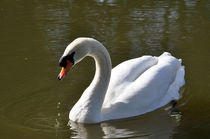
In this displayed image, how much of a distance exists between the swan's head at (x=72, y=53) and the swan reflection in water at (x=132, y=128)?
100cm

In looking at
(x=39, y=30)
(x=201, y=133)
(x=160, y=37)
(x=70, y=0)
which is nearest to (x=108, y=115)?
(x=201, y=133)

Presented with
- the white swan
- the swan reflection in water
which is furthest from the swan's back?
the swan reflection in water

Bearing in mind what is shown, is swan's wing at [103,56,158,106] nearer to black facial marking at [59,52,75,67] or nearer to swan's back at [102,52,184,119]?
swan's back at [102,52,184,119]

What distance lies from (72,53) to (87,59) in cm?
358

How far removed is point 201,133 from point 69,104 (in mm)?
2526

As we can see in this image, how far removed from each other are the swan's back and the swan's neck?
0.23 metres

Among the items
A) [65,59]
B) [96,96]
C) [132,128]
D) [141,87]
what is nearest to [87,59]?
[141,87]

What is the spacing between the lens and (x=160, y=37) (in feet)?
38.6

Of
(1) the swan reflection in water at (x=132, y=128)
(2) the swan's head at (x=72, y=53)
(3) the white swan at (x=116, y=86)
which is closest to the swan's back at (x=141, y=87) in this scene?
(3) the white swan at (x=116, y=86)

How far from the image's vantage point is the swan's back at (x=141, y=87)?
7.81 meters

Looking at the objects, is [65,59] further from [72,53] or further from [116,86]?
[116,86]

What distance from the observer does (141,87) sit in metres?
8.05

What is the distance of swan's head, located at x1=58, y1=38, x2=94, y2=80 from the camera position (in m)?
7.11

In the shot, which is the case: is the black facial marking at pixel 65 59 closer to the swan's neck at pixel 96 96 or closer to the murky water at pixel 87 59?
the swan's neck at pixel 96 96
